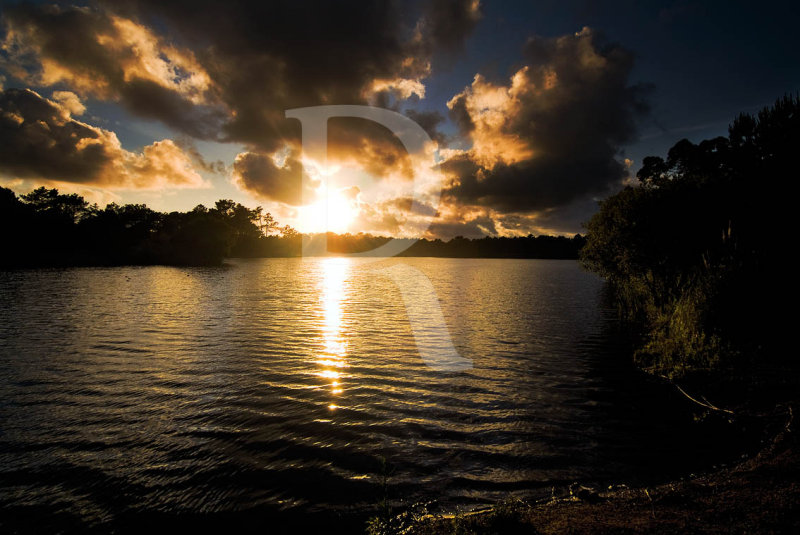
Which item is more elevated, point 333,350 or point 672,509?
point 672,509

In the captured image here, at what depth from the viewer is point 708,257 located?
17.1 metres

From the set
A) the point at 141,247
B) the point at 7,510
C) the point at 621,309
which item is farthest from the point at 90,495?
the point at 141,247

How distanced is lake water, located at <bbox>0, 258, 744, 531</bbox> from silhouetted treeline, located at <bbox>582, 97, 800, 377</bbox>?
10.1ft

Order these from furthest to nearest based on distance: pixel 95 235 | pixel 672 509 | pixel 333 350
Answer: pixel 95 235, pixel 333 350, pixel 672 509

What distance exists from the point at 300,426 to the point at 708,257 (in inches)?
804

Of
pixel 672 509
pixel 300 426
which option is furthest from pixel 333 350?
pixel 672 509

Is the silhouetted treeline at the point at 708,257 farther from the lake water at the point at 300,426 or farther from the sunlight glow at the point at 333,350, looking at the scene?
the sunlight glow at the point at 333,350

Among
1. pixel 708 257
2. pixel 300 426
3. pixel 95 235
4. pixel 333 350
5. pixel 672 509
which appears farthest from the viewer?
pixel 95 235

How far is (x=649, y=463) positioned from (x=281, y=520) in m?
8.30

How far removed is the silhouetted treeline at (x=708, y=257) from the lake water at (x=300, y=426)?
3070mm

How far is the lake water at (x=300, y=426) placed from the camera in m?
6.94

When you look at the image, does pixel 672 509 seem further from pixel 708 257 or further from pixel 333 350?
pixel 708 257

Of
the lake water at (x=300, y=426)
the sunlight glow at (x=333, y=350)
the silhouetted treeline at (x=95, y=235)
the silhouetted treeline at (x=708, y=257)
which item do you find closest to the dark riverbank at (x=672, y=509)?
the lake water at (x=300, y=426)

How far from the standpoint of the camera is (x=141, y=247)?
122875 millimetres
